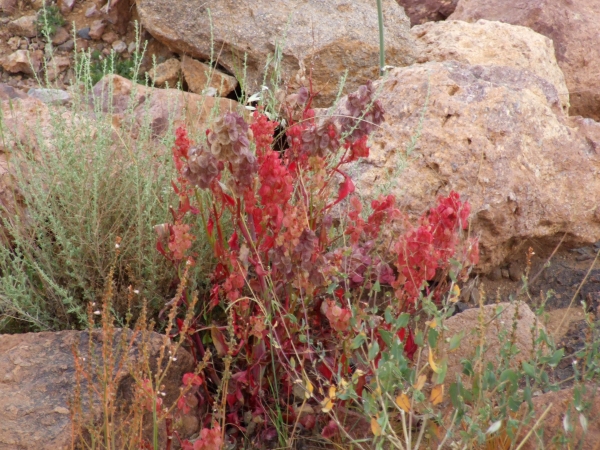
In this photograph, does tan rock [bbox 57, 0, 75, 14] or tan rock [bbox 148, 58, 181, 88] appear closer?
tan rock [bbox 148, 58, 181, 88]

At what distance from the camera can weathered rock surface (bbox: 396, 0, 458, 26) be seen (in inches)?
269

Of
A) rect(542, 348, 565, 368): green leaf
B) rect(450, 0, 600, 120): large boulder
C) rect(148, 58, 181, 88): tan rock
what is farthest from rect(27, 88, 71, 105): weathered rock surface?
rect(450, 0, 600, 120): large boulder

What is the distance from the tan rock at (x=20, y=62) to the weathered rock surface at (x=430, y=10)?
3418mm

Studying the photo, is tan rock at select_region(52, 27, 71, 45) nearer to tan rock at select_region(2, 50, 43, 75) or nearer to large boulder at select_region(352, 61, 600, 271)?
tan rock at select_region(2, 50, 43, 75)

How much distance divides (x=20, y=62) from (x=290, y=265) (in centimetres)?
451

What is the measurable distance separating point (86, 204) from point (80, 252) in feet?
0.74

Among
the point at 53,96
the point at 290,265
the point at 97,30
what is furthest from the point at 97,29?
the point at 290,265

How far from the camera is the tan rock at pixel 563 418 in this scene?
199 cm

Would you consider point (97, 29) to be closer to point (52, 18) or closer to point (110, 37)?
point (110, 37)

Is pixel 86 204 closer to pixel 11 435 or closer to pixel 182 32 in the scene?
pixel 11 435

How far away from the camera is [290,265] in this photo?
2.17m

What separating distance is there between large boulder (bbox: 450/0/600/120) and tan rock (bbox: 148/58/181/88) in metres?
2.49

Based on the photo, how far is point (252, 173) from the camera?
2053 millimetres

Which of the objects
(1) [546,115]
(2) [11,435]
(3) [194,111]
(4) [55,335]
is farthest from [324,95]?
(2) [11,435]
